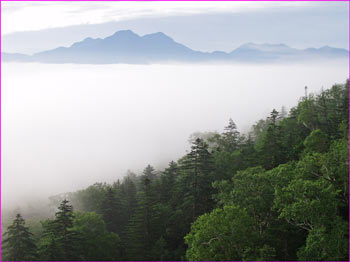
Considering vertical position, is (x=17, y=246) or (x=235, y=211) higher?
(x=235, y=211)

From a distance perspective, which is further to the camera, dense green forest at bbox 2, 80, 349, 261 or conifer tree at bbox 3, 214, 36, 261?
conifer tree at bbox 3, 214, 36, 261

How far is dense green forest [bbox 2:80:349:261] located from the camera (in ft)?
86.8

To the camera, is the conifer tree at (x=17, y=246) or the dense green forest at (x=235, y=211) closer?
the dense green forest at (x=235, y=211)

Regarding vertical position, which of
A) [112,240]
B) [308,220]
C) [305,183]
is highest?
[305,183]

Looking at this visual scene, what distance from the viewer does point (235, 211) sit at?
27.8m

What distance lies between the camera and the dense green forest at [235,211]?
2645cm

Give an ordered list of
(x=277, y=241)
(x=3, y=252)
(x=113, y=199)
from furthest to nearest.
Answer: (x=113, y=199) < (x=3, y=252) < (x=277, y=241)

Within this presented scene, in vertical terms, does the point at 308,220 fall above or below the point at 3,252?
above

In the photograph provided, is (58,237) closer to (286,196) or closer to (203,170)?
(203,170)

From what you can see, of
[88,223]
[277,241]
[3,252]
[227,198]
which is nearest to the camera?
[277,241]

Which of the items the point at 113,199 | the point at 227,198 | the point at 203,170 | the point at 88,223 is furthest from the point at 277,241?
the point at 113,199

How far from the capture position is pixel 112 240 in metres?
48.5

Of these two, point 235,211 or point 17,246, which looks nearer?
point 235,211

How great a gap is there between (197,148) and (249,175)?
17.6 meters
